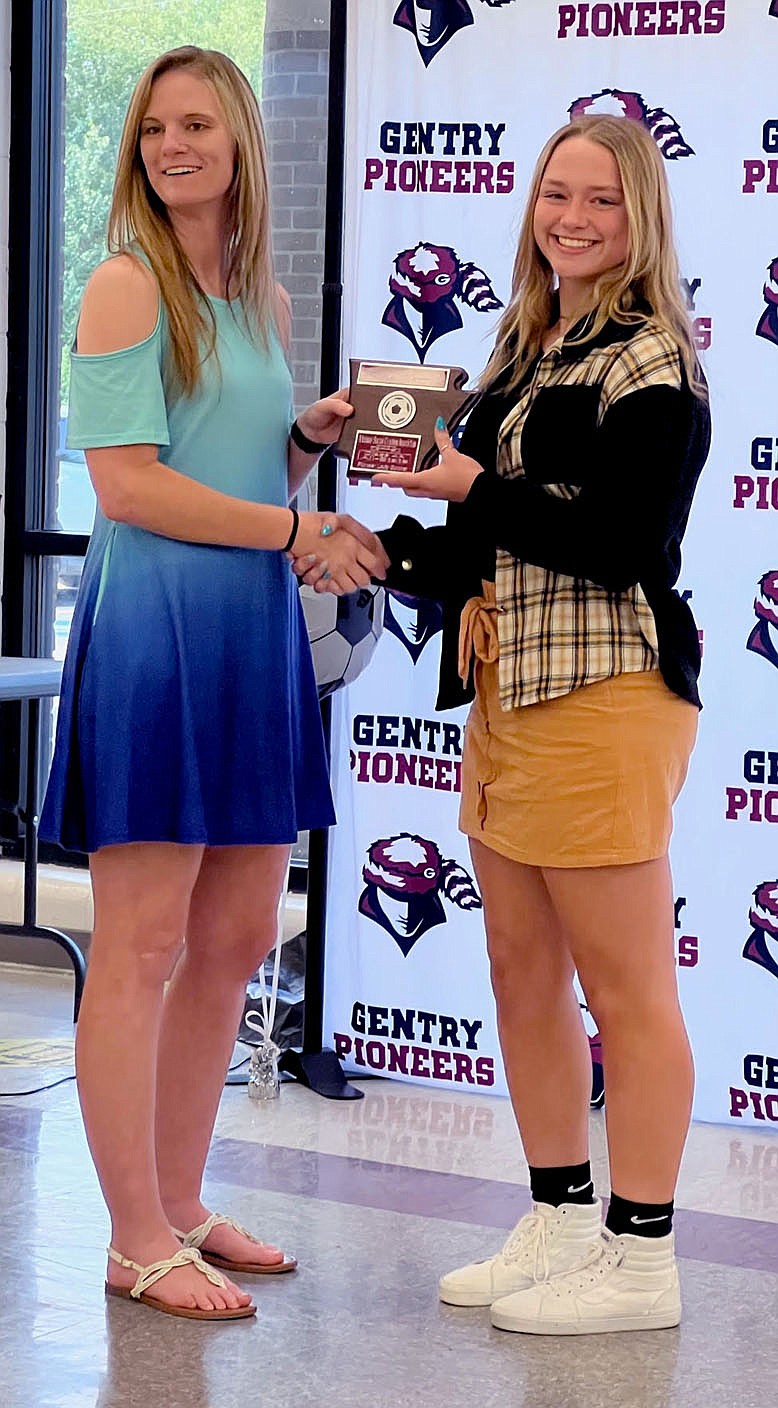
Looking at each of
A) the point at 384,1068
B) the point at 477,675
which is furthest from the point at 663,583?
the point at 384,1068

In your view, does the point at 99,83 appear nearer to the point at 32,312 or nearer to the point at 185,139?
the point at 32,312

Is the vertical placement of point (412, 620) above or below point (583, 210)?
below

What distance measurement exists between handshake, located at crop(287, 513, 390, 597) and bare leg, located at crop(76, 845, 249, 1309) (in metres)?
0.41

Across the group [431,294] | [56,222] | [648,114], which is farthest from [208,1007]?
[56,222]

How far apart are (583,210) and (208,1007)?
1.21 metres

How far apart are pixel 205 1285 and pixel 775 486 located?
5.77 feet

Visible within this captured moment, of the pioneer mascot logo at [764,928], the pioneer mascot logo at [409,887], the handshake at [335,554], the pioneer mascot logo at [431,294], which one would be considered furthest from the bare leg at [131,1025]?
the pioneer mascot logo at [431,294]

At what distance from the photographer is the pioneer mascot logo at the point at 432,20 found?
11.6 ft

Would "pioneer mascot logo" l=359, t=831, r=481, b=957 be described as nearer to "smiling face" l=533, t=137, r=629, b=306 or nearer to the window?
the window

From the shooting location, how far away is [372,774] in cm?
372

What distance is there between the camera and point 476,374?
358 cm

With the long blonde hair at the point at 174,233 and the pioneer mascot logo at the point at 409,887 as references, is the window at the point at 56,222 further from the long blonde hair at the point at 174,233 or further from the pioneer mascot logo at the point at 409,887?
the long blonde hair at the point at 174,233

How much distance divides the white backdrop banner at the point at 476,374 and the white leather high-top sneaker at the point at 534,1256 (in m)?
1.02

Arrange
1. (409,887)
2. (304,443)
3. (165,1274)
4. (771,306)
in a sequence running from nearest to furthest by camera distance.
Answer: (165,1274)
(304,443)
(771,306)
(409,887)
